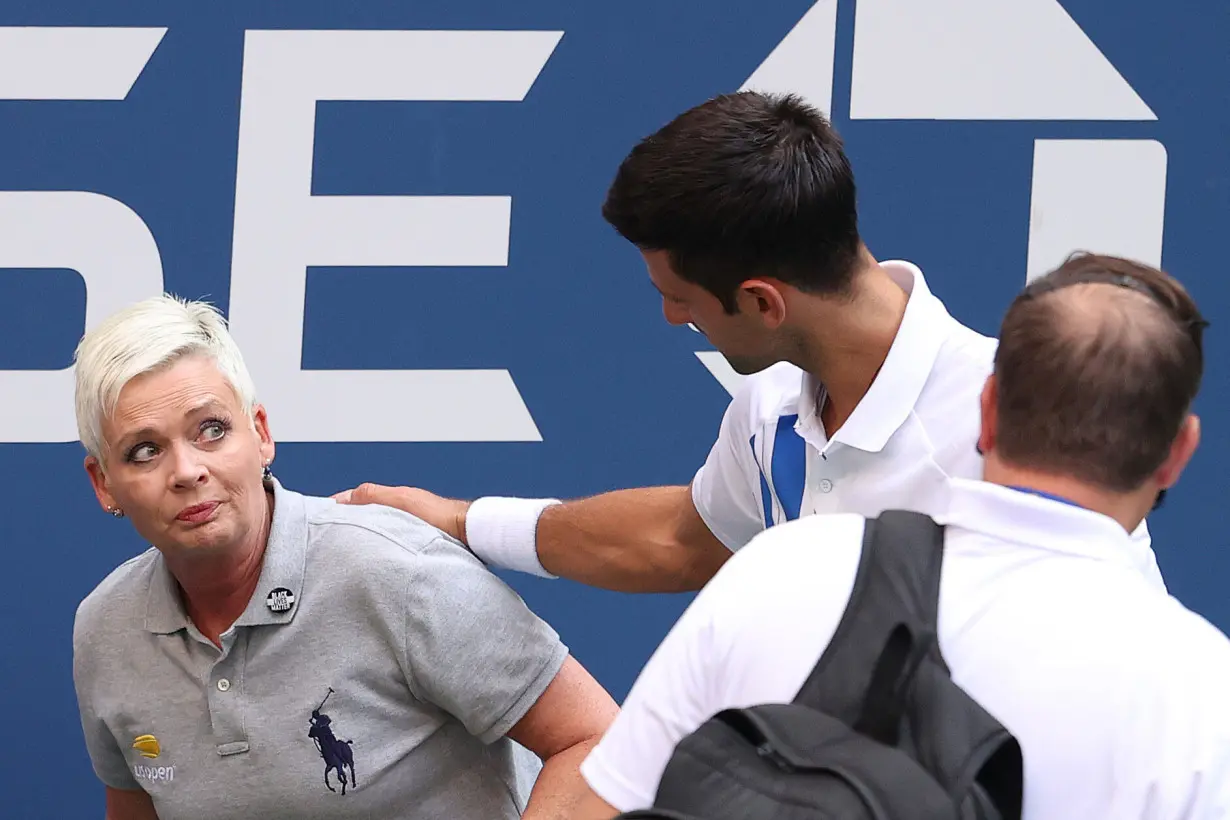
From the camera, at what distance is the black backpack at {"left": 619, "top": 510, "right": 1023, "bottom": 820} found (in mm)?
924

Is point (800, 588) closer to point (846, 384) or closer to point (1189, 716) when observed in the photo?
point (1189, 716)

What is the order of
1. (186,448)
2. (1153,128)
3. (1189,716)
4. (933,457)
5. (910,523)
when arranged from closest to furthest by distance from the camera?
1. (1189,716)
2. (910,523)
3. (933,457)
4. (186,448)
5. (1153,128)

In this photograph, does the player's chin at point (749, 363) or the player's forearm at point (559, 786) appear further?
the player's forearm at point (559, 786)

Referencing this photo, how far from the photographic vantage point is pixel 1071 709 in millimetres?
935

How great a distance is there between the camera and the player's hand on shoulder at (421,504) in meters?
1.95

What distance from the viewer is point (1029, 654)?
955 millimetres

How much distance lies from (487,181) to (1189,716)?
1.57m

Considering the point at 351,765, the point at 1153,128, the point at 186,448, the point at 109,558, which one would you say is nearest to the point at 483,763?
the point at 351,765

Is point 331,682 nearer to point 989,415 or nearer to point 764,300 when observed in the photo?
point 764,300

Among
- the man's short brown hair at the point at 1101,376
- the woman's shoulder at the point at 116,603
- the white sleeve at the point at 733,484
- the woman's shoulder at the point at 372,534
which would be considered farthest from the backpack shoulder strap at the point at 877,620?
the woman's shoulder at the point at 116,603

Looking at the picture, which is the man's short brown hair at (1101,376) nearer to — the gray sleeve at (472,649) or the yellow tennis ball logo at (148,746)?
the gray sleeve at (472,649)

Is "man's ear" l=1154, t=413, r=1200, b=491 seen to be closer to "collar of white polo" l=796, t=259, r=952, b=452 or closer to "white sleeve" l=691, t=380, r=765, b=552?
"collar of white polo" l=796, t=259, r=952, b=452

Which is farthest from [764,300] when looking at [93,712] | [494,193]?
[93,712]

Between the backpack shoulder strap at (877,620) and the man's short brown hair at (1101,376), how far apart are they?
10 centimetres
